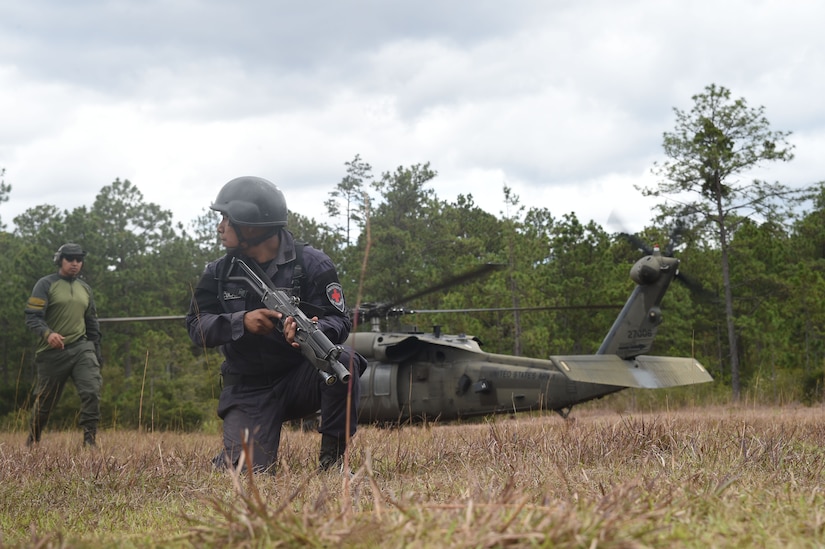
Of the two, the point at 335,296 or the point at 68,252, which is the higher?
the point at 68,252

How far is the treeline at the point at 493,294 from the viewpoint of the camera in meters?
26.3

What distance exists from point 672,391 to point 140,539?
22716 millimetres

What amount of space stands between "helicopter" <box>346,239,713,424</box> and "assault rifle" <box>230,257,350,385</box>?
18.9 feet

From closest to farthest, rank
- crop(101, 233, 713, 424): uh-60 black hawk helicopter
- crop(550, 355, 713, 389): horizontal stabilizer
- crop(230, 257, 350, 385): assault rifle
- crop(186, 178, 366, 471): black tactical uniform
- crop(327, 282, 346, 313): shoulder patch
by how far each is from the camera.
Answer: crop(230, 257, 350, 385): assault rifle < crop(186, 178, 366, 471): black tactical uniform < crop(327, 282, 346, 313): shoulder patch < crop(550, 355, 713, 389): horizontal stabilizer < crop(101, 233, 713, 424): uh-60 black hawk helicopter

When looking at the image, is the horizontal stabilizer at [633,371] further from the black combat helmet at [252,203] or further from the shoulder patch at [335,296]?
the black combat helmet at [252,203]

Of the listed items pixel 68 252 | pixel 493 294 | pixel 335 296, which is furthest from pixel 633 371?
pixel 493 294

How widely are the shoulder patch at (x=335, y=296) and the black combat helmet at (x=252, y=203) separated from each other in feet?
1.78

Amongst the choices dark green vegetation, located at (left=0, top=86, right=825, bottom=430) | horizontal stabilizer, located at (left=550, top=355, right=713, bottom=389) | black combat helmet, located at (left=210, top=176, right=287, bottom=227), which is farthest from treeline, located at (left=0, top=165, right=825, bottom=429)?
black combat helmet, located at (left=210, top=176, right=287, bottom=227)

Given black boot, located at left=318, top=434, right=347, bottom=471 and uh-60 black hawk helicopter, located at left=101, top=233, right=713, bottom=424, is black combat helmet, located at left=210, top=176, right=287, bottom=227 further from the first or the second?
uh-60 black hawk helicopter, located at left=101, top=233, right=713, bottom=424

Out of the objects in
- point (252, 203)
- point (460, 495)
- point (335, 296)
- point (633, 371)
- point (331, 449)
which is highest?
point (252, 203)

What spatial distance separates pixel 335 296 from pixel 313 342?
0.62m

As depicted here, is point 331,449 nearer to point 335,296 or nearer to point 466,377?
point 335,296

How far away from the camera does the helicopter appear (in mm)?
10461

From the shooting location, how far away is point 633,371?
436 inches
